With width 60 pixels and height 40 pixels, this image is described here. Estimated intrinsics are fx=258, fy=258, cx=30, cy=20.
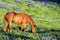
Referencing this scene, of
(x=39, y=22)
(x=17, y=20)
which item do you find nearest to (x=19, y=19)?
(x=17, y=20)

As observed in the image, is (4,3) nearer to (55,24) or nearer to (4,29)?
(4,29)

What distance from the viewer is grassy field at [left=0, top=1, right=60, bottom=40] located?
4.01 metres

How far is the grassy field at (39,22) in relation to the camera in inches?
158

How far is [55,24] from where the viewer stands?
4.22 metres

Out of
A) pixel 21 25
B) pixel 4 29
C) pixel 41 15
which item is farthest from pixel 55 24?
pixel 4 29

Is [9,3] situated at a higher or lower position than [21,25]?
higher

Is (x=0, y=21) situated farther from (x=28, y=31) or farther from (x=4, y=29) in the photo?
(x=28, y=31)

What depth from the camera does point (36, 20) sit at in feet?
13.8

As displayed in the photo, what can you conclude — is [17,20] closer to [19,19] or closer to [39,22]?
[19,19]

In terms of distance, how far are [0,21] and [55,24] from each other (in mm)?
894

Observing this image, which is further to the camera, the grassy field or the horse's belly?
the horse's belly

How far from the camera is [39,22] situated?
4168mm

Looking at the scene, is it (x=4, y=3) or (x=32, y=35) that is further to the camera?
(x=4, y=3)

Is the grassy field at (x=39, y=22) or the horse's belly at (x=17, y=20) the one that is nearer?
the grassy field at (x=39, y=22)
